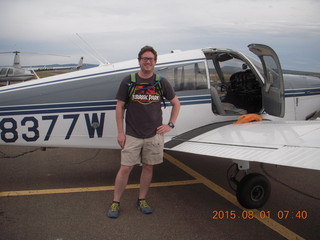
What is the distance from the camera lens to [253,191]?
352cm

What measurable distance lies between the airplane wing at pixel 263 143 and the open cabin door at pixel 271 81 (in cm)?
50

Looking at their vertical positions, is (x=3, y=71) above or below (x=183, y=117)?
above

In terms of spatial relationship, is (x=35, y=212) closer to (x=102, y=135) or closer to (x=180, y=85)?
(x=102, y=135)

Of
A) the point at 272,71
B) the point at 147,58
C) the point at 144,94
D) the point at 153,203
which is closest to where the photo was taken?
the point at 147,58

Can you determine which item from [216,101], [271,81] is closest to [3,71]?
[216,101]

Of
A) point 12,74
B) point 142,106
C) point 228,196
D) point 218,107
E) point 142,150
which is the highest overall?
point 12,74

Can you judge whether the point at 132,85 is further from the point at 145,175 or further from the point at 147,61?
the point at 145,175

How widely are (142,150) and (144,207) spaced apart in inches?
27.2

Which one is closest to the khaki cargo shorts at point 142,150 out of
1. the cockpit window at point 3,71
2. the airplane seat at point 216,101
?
the airplane seat at point 216,101

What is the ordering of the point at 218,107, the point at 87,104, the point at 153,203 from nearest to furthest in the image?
the point at 153,203 < the point at 87,104 < the point at 218,107

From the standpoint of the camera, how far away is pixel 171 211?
3.41 metres

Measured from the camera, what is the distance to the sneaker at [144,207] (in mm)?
3320

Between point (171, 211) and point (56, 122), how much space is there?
1787 mm

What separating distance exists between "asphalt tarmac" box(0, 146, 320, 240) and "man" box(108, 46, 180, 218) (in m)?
0.41
